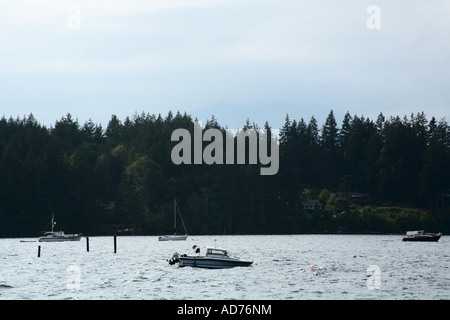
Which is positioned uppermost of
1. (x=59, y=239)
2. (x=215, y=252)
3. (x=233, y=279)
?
(x=215, y=252)

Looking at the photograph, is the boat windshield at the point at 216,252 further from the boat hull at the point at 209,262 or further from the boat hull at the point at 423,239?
the boat hull at the point at 423,239

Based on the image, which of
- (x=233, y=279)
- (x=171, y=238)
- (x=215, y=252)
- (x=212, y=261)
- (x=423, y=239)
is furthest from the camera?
(x=171, y=238)

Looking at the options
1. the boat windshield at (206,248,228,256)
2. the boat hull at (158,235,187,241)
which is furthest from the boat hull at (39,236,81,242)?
Result: the boat windshield at (206,248,228,256)

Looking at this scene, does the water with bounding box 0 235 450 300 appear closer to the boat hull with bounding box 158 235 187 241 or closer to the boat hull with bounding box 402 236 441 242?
the boat hull with bounding box 402 236 441 242

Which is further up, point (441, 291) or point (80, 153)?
point (80, 153)
